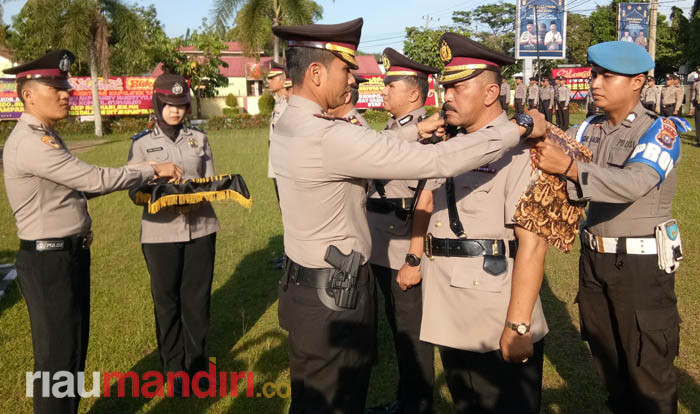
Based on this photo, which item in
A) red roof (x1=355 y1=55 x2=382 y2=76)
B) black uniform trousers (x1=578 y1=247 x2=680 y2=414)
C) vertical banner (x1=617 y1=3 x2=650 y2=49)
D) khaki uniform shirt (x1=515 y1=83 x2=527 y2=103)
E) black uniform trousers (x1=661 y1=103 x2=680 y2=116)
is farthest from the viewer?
red roof (x1=355 y1=55 x2=382 y2=76)

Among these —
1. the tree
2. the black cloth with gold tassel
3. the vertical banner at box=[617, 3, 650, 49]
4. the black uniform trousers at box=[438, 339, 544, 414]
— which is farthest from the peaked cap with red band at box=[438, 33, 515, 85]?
the vertical banner at box=[617, 3, 650, 49]

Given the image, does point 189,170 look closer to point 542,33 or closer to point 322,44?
point 322,44

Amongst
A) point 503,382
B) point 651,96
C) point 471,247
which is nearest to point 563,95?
point 651,96

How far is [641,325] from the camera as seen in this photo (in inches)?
119

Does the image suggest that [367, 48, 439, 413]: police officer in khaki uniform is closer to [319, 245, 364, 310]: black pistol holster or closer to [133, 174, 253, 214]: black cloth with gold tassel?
[319, 245, 364, 310]: black pistol holster

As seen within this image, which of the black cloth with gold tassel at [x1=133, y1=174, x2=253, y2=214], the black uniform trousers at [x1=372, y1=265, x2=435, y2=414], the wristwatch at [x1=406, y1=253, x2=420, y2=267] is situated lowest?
the black uniform trousers at [x1=372, y1=265, x2=435, y2=414]

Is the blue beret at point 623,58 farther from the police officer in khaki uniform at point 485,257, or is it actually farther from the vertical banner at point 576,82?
the vertical banner at point 576,82

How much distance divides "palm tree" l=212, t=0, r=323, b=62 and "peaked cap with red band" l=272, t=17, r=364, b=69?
924 inches

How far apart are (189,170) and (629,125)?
3.15 metres

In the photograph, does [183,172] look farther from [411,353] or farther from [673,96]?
[673,96]

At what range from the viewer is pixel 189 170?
4371mm

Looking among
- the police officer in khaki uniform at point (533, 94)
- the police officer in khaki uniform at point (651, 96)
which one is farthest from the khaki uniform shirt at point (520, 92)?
the police officer in khaki uniform at point (651, 96)

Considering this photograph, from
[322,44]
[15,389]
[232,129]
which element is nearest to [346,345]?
[322,44]

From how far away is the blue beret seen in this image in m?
3.06
